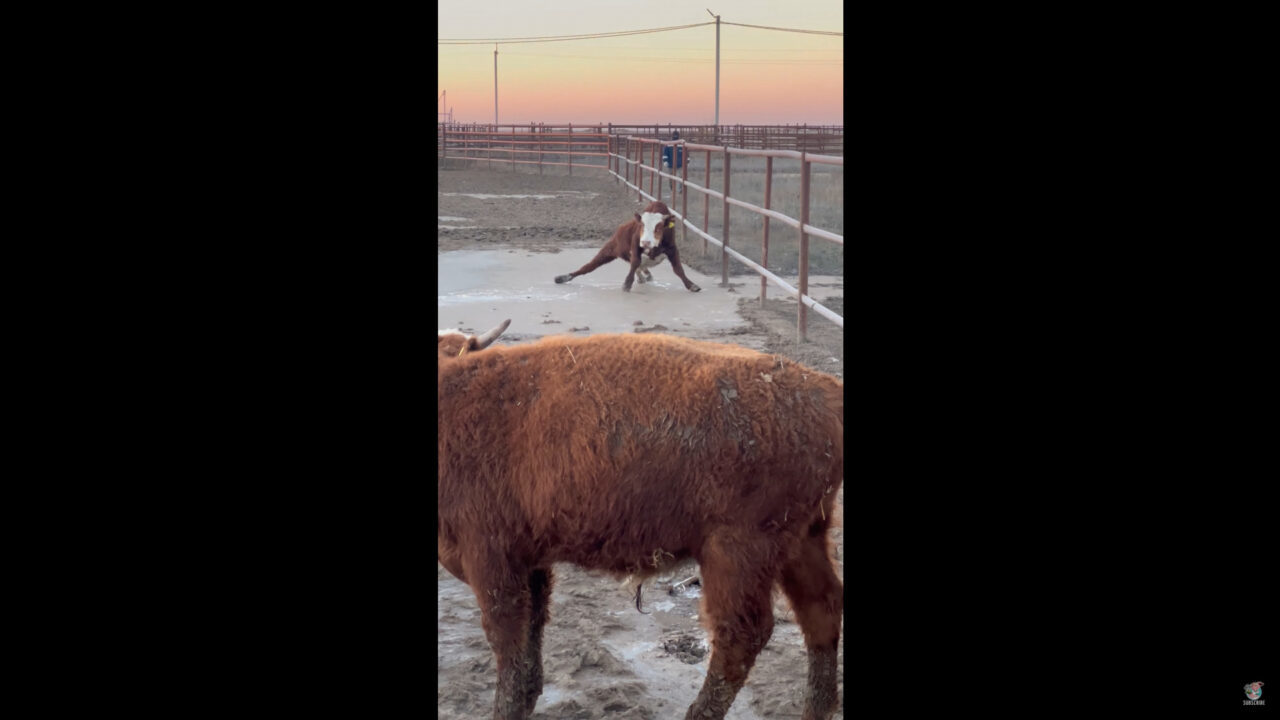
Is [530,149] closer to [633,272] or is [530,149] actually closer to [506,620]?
[633,272]

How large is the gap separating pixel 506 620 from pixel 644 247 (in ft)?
20.5

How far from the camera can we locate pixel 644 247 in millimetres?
8547

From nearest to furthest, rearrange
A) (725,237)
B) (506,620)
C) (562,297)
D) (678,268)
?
(506,620), (562,297), (678,268), (725,237)

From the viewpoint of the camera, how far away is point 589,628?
3.15 metres

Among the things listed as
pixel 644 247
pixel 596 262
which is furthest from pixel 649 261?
pixel 596 262

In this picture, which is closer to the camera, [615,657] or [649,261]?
[615,657]

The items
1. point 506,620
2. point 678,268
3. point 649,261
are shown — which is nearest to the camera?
point 506,620
